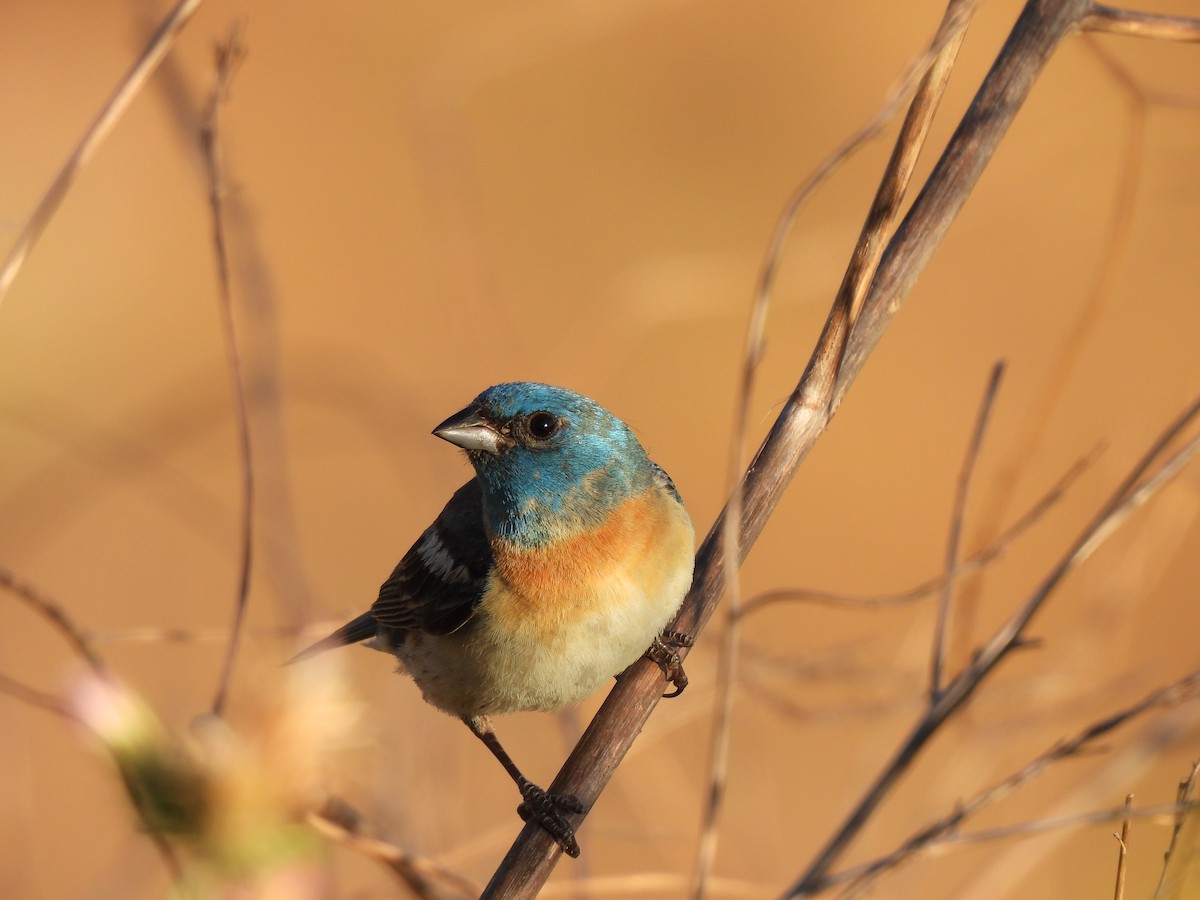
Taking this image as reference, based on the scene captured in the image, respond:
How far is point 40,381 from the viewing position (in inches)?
425

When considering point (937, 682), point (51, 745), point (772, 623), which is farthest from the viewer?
point (772, 623)

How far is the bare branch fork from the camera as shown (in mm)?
1701

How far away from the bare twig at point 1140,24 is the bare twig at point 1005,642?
518mm

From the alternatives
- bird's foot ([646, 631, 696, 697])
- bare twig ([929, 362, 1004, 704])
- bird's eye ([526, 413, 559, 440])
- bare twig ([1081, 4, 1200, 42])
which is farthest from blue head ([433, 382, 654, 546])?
bare twig ([1081, 4, 1200, 42])

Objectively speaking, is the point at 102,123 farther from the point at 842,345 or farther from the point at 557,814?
the point at 557,814

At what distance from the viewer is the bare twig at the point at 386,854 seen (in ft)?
5.46

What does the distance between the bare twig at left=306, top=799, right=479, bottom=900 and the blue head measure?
1025mm

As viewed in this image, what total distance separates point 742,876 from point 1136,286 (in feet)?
30.3

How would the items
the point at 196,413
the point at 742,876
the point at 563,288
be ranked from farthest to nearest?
1. the point at 563,288
2. the point at 742,876
3. the point at 196,413

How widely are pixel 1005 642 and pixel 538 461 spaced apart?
4.79ft

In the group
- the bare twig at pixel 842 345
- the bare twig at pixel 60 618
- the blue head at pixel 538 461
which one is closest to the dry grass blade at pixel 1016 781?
the bare twig at pixel 842 345

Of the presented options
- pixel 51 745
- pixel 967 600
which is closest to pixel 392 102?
pixel 51 745

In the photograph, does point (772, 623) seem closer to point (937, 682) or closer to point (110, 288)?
point (937, 682)

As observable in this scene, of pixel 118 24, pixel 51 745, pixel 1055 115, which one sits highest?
pixel 118 24
